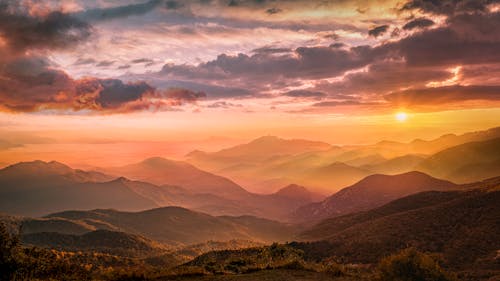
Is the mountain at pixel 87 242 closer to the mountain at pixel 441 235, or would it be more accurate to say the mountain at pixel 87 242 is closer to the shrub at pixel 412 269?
the mountain at pixel 441 235

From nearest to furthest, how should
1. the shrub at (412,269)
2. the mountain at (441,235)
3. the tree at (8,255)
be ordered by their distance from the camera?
the tree at (8,255) < the shrub at (412,269) < the mountain at (441,235)

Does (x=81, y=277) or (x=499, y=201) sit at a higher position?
(x=81, y=277)

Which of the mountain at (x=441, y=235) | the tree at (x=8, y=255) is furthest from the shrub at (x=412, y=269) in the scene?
the mountain at (x=441, y=235)

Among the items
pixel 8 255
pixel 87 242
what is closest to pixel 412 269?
pixel 8 255

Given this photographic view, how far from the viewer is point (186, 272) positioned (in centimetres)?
2058

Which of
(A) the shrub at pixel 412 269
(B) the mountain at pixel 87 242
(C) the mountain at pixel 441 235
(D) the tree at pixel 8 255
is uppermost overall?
(D) the tree at pixel 8 255

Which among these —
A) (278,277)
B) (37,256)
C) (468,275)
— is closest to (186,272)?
(278,277)

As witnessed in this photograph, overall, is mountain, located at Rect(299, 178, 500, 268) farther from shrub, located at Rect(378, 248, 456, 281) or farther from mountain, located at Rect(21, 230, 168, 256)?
mountain, located at Rect(21, 230, 168, 256)

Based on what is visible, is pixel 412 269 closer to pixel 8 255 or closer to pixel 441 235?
pixel 8 255

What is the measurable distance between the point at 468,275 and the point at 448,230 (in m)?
41.5

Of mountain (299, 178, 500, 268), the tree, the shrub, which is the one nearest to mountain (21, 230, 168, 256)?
mountain (299, 178, 500, 268)

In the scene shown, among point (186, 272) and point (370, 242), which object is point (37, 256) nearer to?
point (186, 272)

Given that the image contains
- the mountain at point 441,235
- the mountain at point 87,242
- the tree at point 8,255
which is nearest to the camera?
the tree at point 8,255

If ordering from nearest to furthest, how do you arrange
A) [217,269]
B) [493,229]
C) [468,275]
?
[217,269]
[468,275]
[493,229]
